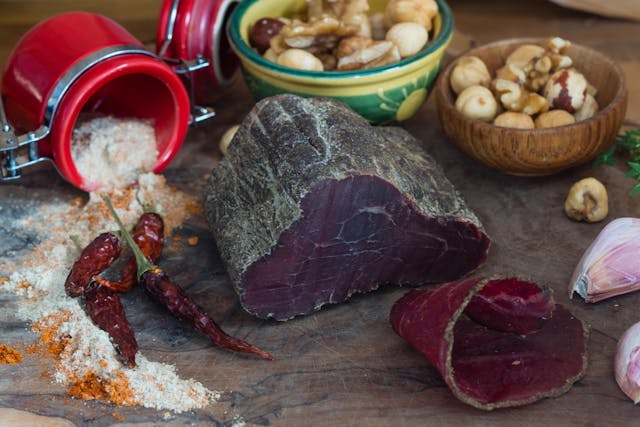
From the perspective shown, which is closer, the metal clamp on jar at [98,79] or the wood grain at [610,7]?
the metal clamp on jar at [98,79]

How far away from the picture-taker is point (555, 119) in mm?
2064

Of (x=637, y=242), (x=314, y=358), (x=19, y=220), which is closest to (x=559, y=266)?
(x=637, y=242)

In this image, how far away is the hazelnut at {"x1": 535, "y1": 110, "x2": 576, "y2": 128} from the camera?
2.06 meters

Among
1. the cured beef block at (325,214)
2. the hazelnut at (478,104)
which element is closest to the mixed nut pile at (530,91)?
the hazelnut at (478,104)

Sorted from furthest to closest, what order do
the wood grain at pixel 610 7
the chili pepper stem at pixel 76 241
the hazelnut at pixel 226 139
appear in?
the wood grain at pixel 610 7, the hazelnut at pixel 226 139, the chili pepper stem at pixel 76 241

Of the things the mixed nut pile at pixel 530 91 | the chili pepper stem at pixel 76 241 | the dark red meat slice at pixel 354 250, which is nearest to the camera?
the dark red meat slice at pixel 354 250

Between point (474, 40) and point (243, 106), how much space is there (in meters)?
0.81

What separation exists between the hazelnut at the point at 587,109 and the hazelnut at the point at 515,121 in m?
0.14

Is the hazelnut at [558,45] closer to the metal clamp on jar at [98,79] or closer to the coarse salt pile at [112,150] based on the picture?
the metal clamp on jar at [98,79]

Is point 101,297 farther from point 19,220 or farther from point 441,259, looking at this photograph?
point 441,259

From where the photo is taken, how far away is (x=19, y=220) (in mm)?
2164

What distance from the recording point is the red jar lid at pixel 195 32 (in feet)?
7.77

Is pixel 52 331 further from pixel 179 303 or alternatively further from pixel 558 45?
pixel 558 45

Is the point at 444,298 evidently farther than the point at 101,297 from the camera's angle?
No
